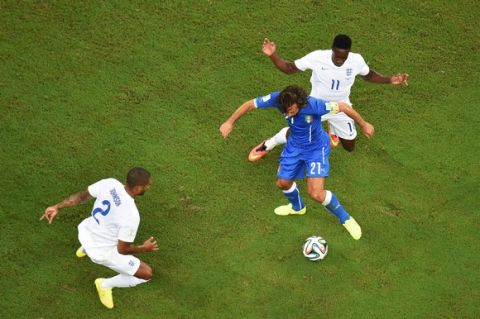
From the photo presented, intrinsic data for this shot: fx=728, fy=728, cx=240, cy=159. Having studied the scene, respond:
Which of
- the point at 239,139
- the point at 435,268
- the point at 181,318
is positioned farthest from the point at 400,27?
the point at 181,318

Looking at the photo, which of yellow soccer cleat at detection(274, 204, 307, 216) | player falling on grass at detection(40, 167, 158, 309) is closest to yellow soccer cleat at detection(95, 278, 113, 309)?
player falling on grass at detection(40, 167, 158, 309)

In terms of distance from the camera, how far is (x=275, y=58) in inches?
394

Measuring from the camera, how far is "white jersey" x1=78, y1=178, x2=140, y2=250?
28.5ft

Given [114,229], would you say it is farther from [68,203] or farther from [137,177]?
[137,177]

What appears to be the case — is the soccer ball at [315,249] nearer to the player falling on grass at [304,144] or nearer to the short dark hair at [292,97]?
the player falling on grass at [304,144]

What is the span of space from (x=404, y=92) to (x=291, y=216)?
3049 mm

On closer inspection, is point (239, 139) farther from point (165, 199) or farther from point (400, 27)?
point (400, 27)

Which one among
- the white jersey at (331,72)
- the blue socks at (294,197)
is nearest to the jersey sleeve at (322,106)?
the white jersey at (331,72)

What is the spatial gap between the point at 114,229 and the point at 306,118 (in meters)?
2.81

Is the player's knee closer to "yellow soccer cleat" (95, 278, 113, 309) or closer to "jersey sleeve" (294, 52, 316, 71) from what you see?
"jersey sleeve" (294, 52, 316, 71)

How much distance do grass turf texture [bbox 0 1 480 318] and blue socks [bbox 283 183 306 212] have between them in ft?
1.03

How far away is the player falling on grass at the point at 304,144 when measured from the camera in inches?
363

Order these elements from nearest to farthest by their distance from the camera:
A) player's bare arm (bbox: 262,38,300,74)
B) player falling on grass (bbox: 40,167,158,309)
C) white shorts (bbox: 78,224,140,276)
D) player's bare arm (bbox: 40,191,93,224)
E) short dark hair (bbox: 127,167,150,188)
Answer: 1. short dark hair (bbox: 127,167,150,188)
2. player falling on grass (bbox: 40,167,158,309)
3. player's bare arm (bbox: 40,191,93,224)
4. white shorts (bbox: 78,224,140,276)
5. player's bare arm (bbox: 262,38,300,74)

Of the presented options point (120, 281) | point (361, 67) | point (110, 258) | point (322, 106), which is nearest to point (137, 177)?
point (110, 258)
